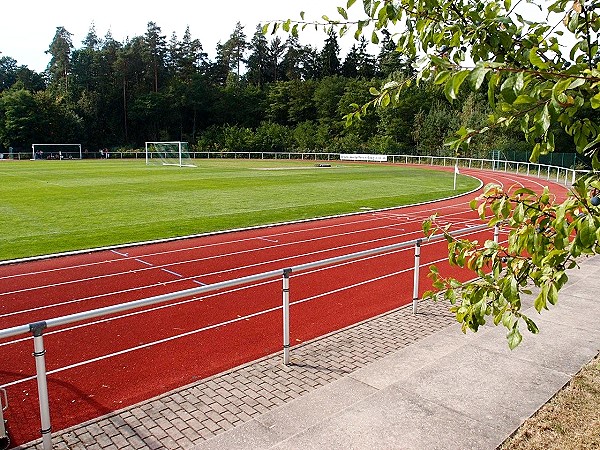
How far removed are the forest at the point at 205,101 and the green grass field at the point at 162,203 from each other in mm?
35358

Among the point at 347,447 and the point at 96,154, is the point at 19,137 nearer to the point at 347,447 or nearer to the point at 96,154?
the point at 96,154

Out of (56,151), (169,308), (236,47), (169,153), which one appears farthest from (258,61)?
(169,308)

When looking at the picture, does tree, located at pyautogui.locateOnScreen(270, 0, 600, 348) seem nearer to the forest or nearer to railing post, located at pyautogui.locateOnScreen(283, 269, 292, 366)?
railing post, located at pyautogui.locateOnScreen(283, 269, 292, 366)

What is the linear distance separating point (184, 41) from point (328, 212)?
9831 centimetres

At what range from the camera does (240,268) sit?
1242 cm

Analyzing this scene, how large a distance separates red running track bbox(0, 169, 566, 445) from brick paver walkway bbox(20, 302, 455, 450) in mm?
479

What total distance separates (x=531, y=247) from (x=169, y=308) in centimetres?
779

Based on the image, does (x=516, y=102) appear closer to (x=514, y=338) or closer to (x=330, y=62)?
(x=514, y=338)

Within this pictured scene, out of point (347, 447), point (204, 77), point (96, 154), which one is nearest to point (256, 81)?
point (204, 77)

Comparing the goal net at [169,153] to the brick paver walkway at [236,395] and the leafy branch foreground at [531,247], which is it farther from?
the leafy branch foreground at [531,247]

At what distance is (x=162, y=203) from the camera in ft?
76.8

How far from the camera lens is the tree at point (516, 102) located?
6.91 feet

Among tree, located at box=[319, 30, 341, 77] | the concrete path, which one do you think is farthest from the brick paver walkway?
tree, located at box=[319, 30, 341, 77]

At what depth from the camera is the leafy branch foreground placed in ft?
7.37
